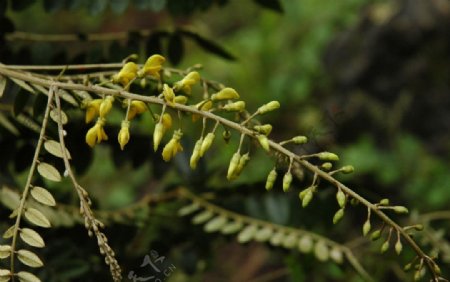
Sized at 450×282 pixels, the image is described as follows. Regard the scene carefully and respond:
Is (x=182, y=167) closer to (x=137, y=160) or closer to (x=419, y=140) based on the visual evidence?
(x=137, y=160)

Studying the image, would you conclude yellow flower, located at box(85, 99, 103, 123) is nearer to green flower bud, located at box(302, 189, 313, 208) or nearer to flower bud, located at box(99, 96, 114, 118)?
flower bud, located at box(99, 96, 114, 118)

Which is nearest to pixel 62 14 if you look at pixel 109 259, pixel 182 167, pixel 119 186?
pixel 119 186

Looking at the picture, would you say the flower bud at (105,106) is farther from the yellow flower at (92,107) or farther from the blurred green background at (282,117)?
the blurred green background at (282,117)

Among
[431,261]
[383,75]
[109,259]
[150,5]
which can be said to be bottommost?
[431,261]

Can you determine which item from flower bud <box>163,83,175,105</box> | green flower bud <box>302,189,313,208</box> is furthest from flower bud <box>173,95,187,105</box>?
green flower bud <box>302,189,313,208</box>

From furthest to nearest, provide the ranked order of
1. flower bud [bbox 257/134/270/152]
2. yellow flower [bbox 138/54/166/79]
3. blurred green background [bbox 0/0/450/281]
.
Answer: blurred green background [bbox 0/0/450/281] < yellow flower [bbox 138/54/166/79] < flower bud [bbox 257/134/270/152]

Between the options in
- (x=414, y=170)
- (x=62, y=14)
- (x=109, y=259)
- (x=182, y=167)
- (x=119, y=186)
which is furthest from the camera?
(x=62, y=14)

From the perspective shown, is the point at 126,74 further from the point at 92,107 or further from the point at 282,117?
the point at 282,117

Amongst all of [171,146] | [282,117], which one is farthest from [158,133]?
[282,117]
